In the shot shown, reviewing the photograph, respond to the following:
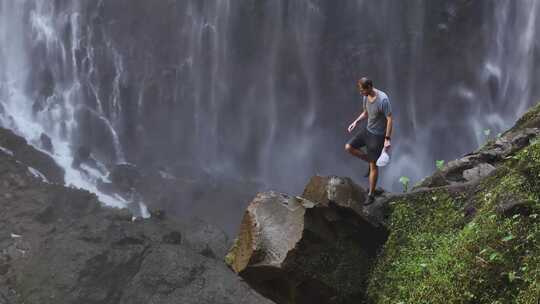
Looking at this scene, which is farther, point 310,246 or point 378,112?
point 378,112

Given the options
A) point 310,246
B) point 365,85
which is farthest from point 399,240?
point 365,85

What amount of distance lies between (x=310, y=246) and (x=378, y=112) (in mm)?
2091

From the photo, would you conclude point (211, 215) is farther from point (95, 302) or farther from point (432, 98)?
point (432, 98)

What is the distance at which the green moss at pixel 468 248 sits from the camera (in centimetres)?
476

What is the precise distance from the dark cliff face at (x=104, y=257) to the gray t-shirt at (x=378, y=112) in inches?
420

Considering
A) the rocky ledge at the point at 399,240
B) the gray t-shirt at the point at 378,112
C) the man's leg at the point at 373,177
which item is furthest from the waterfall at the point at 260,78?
the gray t-shirt at the point at 378,112

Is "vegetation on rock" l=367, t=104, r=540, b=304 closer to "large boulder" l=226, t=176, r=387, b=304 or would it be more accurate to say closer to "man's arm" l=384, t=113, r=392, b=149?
"large boulder" l=226, t=176, r=387, b=304

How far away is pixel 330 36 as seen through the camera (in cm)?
2672

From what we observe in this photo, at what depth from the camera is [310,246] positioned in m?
6.39

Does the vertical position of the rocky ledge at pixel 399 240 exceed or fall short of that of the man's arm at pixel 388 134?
it falls short

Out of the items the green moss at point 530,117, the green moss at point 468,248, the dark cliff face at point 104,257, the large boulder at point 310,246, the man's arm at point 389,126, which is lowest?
the dark cliff face at point 104,257

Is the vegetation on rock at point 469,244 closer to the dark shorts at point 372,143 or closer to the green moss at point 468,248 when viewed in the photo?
the green moss at point 468,248

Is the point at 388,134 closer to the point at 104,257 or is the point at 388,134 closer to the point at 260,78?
the point at 104,257

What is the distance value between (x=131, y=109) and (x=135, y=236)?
1176 centimetres
